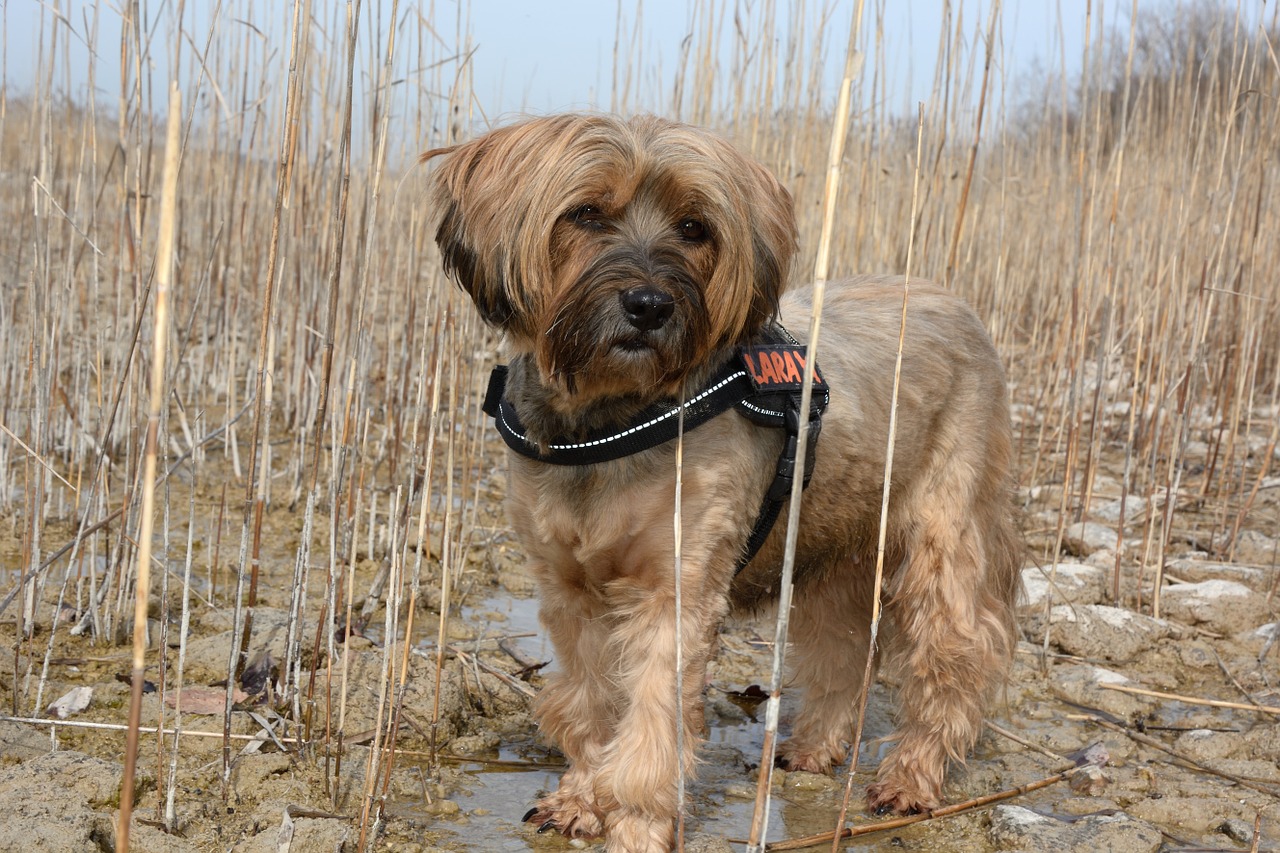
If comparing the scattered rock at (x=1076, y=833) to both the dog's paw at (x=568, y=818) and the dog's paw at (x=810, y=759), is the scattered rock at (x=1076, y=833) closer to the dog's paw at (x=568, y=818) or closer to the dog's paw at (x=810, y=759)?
the dog's paw at (x=810, y=759)

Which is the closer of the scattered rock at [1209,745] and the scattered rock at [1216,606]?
the scattered rock at [1209,745]

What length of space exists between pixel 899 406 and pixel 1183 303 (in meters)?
2.95

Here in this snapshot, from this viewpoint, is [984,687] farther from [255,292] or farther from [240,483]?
[255,292]

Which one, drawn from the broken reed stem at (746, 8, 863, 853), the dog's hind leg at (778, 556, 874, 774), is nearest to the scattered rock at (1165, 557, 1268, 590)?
the dog's hind leg at (778, 556, 874, 774)

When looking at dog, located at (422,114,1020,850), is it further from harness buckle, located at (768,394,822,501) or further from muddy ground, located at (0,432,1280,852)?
muddy ground, located at (0,432,1280,852)

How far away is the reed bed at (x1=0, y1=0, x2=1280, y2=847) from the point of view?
3.04m

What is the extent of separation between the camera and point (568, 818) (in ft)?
9.90

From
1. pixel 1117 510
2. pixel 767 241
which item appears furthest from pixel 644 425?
pixel 1117 510

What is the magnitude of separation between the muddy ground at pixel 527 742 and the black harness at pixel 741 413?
856 mm

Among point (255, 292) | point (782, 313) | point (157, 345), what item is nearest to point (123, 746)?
point (157, 345)

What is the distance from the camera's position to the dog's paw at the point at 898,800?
11.0 feet

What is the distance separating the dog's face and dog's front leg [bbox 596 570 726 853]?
52 cm

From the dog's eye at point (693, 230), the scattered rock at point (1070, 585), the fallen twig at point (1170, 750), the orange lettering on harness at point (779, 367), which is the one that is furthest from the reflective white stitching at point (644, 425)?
the scattered rock at point (1070, 585)

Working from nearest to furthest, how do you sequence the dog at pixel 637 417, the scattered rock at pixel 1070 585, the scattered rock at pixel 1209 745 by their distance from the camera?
the dog at pixel 637 417 < the scattered rock at pixel 1209 745 < the scattered rock at pixel 1070 585
